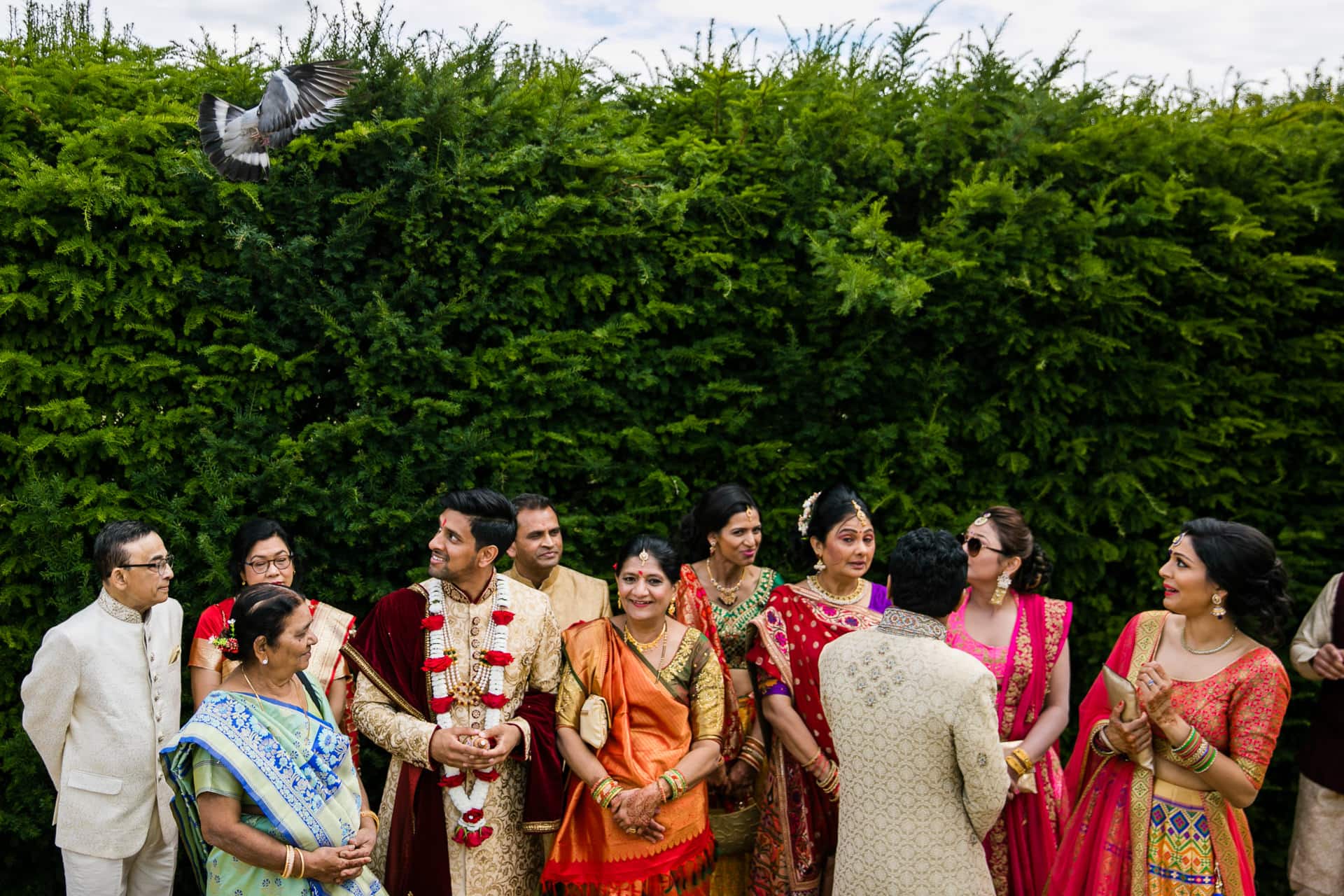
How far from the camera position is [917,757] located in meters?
3.24

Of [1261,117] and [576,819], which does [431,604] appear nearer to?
[576,819]

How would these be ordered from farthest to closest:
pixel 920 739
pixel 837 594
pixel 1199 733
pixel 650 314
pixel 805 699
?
1. pixel 650 314
2. pixel 837 594
3. pixel 805 699
4. pixel 1199 733
5. pixel 920 739

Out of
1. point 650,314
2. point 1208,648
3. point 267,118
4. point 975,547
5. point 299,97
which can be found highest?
point 299,97

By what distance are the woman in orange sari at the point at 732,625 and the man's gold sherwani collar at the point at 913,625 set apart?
3.55ft

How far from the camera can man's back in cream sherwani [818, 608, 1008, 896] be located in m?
3.20

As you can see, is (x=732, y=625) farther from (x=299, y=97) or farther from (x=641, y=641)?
(x=299, y=97)

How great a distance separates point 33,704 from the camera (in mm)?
3988

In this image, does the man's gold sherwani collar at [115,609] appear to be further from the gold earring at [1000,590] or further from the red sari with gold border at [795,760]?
the gold earring at [1000,590]

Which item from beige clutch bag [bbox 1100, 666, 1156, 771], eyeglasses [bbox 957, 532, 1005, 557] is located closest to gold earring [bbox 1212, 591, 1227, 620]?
beige clutch bag [bbox 1100, 666, 1156, 771]

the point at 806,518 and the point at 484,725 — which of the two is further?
the point at 806,518

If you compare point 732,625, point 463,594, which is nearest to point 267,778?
point 463,594

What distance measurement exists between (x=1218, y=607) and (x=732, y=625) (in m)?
1.91

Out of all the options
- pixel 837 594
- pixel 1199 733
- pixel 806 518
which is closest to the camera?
pixel 1199 733

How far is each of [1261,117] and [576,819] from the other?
5.59 meters
